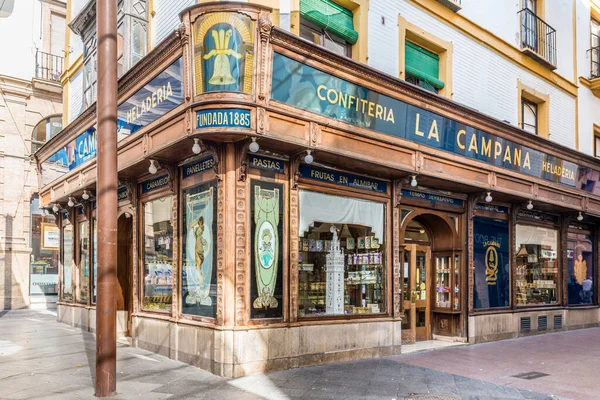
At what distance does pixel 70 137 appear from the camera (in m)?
14.1

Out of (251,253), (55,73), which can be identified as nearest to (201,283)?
(251,253)

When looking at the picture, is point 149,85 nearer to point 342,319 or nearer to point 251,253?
point 251,253

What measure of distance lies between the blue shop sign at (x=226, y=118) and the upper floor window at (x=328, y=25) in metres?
2.82

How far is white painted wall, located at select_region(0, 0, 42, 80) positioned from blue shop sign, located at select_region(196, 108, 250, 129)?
18.7 metres

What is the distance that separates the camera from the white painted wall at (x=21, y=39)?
23.3 metres

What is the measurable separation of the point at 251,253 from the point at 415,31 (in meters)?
6.44

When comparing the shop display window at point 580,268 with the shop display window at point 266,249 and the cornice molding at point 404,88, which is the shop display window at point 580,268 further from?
the shop display window at point 266,249

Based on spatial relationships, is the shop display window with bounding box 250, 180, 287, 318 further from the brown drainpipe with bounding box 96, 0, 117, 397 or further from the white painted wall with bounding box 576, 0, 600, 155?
the white painted wall with bounding box 576, 0, 600, 155

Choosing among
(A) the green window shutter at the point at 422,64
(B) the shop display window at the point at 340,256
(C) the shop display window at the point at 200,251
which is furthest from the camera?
(A) the green window shutter at the point at 422,64

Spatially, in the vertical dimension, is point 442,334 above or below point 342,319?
below

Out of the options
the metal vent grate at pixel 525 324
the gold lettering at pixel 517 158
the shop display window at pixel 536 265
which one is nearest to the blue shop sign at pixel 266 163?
the gold lettering at pixel 517 158

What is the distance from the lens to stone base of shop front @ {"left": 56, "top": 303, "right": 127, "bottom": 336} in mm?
12885

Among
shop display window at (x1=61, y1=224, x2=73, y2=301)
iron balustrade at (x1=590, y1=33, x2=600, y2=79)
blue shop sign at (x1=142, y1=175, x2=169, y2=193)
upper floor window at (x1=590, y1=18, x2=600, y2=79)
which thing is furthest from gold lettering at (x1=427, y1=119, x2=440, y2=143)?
shop display window at (x1=61, y1=224, x2=73, y2=301)

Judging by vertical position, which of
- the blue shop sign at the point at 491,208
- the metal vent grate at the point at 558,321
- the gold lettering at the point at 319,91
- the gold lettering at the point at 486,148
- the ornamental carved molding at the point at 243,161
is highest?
the gold lettering at the point at 319,91
